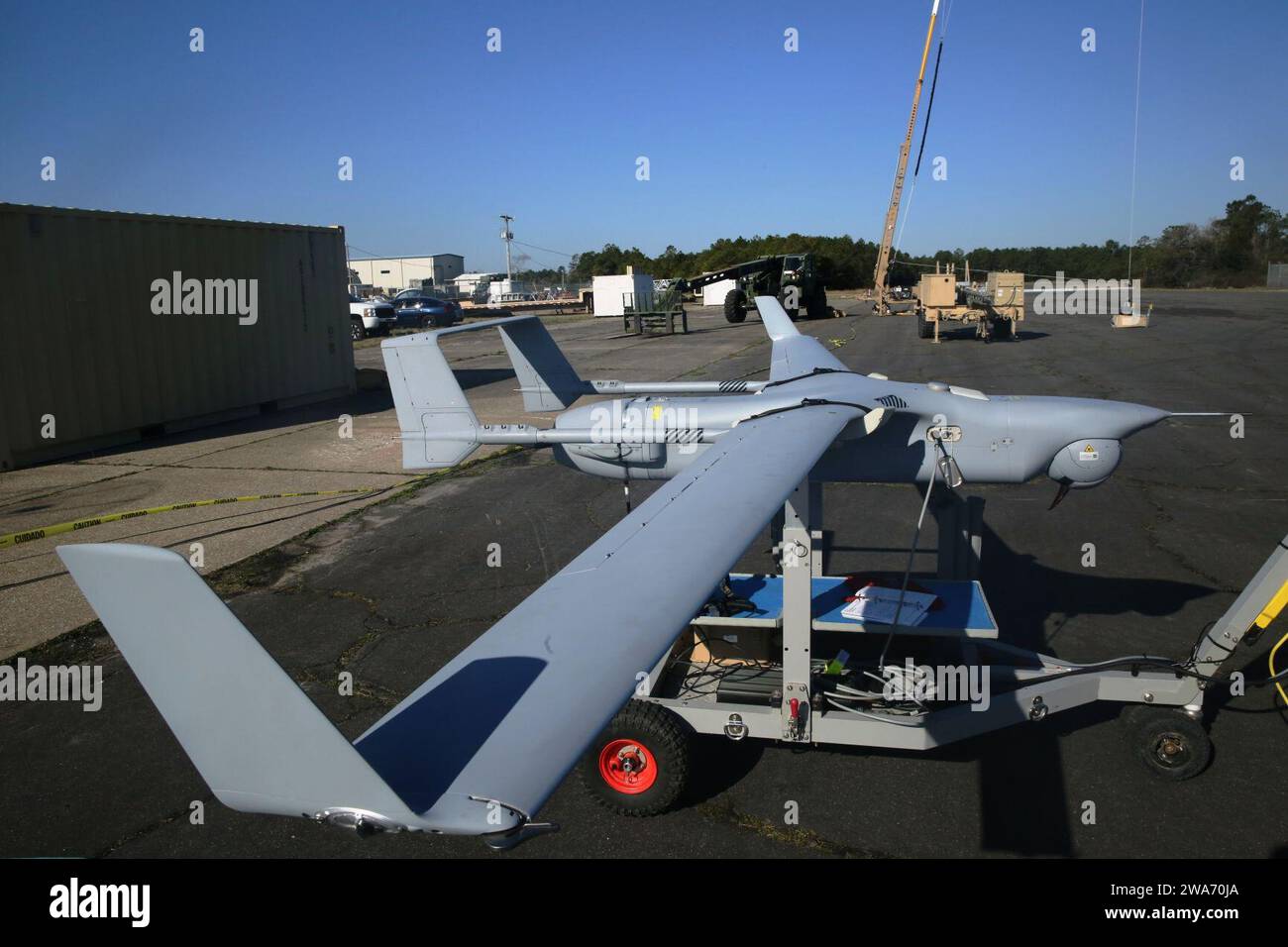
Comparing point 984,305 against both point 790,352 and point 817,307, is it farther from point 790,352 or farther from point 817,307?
point 790,352

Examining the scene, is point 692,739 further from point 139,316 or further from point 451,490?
point 139,316

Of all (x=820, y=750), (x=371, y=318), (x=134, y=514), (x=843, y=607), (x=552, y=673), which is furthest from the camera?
(x=371, y=318)

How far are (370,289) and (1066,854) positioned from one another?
73366mm

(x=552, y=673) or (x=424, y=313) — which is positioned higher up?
(x=424, y=313)

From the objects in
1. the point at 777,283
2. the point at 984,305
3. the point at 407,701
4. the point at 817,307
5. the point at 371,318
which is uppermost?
the point at 777,283

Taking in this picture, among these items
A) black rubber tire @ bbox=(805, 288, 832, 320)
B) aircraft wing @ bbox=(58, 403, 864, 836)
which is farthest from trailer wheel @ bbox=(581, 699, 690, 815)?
black rubber tire @ bbox=(805, 288, 832, 320)

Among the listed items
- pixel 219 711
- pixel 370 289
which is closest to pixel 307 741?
pixel 219 711

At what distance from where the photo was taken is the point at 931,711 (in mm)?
4949

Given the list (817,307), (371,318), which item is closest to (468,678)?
(371,318)

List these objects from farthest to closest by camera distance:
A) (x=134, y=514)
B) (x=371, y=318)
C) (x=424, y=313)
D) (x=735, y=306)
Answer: (x=735, y=306) → (x=424, y=313) → (x=371, y=318) → (x=134, y=514)

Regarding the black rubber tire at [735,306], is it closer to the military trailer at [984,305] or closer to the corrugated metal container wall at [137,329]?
the military trailer at [984,305]

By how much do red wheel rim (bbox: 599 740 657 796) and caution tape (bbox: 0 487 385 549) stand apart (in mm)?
7043

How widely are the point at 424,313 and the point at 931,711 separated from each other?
41.3 metres

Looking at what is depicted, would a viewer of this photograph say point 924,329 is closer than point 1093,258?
Yes
